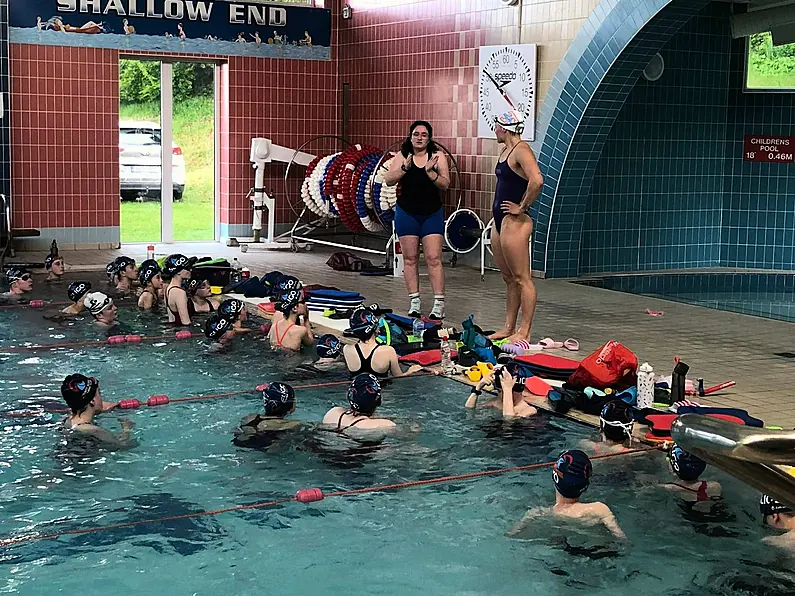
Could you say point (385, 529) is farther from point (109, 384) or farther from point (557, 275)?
point (557, 275)

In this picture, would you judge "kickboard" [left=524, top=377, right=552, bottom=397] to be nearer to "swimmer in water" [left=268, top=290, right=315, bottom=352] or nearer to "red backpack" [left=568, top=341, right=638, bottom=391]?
"red backpack" [left=568, top=341, right=638, bottom=391]

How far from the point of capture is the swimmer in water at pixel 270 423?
6.28 metres

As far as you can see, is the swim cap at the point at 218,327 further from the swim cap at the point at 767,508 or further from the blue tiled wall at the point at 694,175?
the blue tiled wall at the point at 694,175

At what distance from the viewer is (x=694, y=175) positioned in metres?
15.0

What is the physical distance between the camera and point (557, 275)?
535 inches

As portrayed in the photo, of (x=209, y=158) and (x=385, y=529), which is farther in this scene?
(x=209, y=158)

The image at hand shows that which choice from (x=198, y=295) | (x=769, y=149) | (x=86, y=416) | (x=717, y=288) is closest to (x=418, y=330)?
(x=198, y=295)

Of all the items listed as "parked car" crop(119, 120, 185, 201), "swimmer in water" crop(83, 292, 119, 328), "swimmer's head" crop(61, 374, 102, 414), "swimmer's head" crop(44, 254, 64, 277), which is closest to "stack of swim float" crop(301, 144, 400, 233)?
"parked car" crop(119, 120, 185, 201)

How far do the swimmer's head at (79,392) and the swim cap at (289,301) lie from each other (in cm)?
265

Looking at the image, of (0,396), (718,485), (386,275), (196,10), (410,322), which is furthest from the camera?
(196,10)

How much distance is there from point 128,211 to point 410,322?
28.1 ft

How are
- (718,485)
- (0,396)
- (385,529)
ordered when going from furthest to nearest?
(0,396) → (718,485) → (385,529)

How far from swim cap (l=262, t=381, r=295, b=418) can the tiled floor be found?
2754 millimetres

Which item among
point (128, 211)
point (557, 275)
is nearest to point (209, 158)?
point (128, 211)
